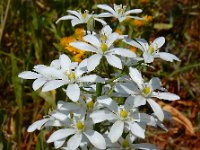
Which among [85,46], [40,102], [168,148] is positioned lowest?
[168,148]

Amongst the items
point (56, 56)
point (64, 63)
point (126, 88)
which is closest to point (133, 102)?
point (126, 88)

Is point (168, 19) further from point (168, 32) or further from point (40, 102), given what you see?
point (40, 102)

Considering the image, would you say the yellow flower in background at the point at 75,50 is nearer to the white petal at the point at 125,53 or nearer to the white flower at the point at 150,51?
the white flower at the point at 150,51

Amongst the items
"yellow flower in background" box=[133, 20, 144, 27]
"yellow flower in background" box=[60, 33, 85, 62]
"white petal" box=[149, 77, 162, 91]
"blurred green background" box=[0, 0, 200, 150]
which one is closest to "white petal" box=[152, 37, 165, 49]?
"white petal" box=[149, 77, 162, 91]

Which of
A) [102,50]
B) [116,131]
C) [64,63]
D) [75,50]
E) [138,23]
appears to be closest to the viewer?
[116,131]

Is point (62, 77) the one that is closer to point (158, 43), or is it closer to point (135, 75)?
point (135, 75)

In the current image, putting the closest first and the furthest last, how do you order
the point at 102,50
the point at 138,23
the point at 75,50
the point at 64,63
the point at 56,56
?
the point at 102,50 → the point at 64,63 → the point at 75,50 → the point at 138,23 → the point at 56,56

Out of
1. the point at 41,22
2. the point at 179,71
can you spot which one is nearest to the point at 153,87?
the point at 179,71

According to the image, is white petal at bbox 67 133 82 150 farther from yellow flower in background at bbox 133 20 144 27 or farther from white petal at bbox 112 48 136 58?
yellow flower in background at bbox 133 20 144 27
